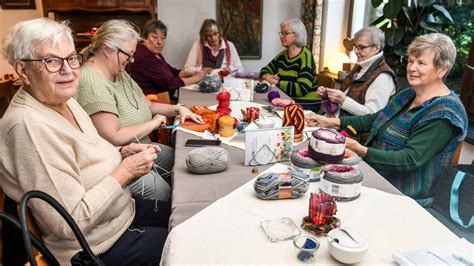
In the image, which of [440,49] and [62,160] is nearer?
[62,160]

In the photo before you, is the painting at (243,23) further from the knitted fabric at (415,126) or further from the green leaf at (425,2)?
the knitted fabric at (415,126)

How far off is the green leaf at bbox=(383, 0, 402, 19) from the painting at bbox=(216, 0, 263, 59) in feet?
5.51

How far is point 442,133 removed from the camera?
1.53 m

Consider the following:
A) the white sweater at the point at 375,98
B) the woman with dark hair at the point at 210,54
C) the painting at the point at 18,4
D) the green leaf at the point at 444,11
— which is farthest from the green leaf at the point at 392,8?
the painting at the point at 18,4

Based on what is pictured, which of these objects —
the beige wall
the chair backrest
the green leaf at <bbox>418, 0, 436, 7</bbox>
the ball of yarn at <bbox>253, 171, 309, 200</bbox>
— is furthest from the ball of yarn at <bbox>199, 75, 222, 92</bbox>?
the beige wall

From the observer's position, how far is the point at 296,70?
3.17 metres

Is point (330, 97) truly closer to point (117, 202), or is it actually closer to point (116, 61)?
point (116, 61)

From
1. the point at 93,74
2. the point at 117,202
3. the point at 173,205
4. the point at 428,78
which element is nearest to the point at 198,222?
the point at 173,205

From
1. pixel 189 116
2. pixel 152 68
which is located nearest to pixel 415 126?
pixel 189 116

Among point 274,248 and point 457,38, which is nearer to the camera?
point 274,248

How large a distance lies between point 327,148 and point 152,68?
204 centimetres

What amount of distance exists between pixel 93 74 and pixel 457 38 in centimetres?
256

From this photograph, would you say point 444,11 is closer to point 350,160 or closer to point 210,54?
point 350,160

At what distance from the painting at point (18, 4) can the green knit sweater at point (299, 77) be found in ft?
10.0
